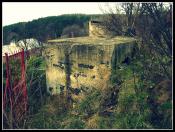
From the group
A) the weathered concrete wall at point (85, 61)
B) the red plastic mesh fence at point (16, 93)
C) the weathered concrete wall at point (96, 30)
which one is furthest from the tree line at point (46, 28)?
the weathered concrete wall at point (85, 61)

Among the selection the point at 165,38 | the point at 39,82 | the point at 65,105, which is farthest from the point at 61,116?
the point at 165,38

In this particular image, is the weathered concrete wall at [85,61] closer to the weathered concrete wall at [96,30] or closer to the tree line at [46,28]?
the weathered concrete wall at [96,30]

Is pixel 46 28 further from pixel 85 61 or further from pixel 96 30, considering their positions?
pixel 85 61

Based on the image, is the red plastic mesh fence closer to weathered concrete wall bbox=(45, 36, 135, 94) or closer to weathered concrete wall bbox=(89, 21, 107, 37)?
weathered concrete wall bbox=(45, 36, 135, 94)

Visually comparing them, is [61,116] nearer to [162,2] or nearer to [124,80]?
[124,80]

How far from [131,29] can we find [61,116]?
15.9 ft

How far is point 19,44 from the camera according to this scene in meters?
19.3

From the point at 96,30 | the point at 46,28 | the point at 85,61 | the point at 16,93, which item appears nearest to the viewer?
the point at 85,61

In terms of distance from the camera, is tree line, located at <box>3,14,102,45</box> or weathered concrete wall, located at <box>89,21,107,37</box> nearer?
weathered concrete wall, located at <box>89,21,107,37</box>

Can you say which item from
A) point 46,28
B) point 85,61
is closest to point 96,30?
point 85,61

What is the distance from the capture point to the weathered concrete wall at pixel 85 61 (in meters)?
9.58

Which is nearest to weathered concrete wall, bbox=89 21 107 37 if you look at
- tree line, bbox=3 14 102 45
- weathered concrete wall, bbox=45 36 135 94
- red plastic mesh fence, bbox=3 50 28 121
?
weathered concrete wall, bbox=45 36 135 94

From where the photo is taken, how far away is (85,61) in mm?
9898

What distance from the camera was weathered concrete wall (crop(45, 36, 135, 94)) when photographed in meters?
9.58
